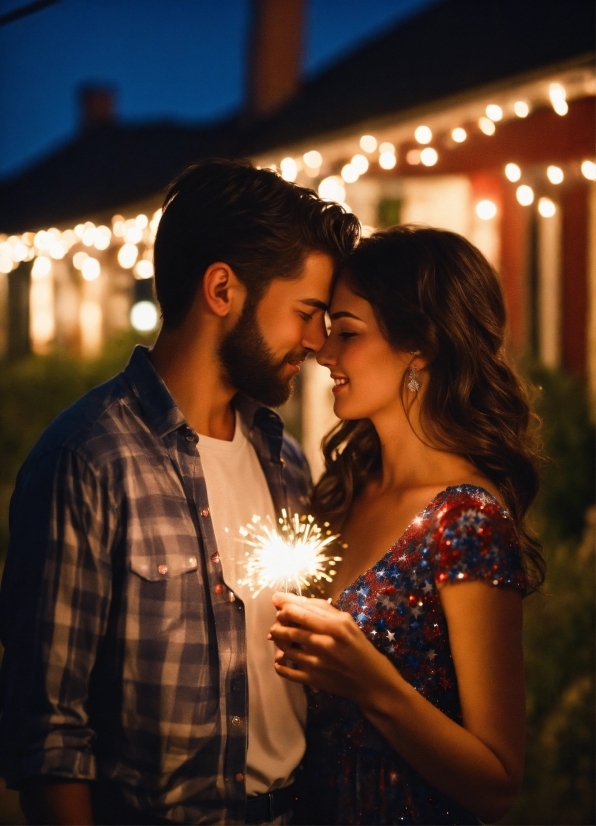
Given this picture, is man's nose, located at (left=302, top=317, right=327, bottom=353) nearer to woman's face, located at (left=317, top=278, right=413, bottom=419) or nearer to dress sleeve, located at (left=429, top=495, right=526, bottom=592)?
woman's face, located at (left=317, top=278, right=413, bottom=419)

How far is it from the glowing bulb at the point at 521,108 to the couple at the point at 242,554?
11.8ft

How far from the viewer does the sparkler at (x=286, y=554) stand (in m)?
2.89

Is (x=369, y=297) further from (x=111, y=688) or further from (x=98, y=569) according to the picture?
(x=111, y=688)

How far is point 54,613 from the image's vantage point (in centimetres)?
250

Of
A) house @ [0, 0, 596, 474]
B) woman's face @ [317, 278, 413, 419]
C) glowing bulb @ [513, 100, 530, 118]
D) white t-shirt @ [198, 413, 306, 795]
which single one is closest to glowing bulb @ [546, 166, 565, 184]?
house @ [0, 0, 596, 474]

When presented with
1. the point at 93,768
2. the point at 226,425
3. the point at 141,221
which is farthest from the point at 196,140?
the point at 93,768

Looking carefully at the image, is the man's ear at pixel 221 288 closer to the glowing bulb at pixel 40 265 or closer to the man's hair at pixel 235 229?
the man's hair at pixel 235 229

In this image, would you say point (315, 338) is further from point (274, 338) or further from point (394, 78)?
point (394, 78)

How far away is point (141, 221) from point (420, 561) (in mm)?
4309

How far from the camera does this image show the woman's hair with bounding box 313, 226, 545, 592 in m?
3.19

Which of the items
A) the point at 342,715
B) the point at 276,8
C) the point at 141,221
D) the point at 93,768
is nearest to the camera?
the point at 93,768

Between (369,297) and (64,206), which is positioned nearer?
(369,297)

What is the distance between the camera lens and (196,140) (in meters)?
17.7

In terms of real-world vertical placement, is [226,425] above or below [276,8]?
below
